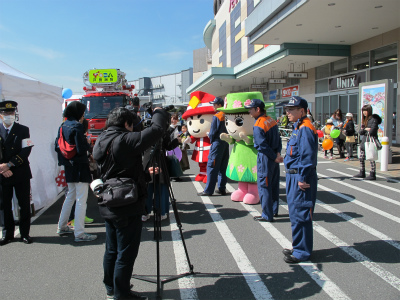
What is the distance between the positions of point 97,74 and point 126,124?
11.9 metres

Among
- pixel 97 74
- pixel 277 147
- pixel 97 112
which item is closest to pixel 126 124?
pixel 277 147

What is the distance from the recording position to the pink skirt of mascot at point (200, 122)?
7.63m

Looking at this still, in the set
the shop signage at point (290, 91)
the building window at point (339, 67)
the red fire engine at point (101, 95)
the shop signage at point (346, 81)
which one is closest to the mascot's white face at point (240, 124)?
the red fire engine at point (101, 95)

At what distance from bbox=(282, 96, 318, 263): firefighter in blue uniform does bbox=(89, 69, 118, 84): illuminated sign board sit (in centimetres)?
1137

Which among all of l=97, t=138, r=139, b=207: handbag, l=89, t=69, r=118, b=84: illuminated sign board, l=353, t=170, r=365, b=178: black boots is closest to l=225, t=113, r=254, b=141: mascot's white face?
l=97, t=138, r=139, b=207: handbag

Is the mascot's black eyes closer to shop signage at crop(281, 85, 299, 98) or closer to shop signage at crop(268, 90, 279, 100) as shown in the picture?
shop signage at crop(281, 85, 299, 98)

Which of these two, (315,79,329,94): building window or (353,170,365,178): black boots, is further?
(315,79,329,94): building window

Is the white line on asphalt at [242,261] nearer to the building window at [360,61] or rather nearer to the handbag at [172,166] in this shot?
the handbag at [172,166]

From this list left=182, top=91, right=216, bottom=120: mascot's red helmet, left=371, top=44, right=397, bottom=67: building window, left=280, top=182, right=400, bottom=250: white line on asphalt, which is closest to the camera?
left=280, top=182, right=400, bottom=250: white line on asphalt

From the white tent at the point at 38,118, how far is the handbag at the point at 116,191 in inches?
134

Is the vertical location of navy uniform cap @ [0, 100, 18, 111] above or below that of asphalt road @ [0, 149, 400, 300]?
above

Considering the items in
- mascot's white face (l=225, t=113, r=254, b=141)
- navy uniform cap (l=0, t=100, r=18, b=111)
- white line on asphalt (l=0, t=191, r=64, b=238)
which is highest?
navy uniform cap (l=0, t=100, r=18, b=111)

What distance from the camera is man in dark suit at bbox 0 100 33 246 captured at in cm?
438

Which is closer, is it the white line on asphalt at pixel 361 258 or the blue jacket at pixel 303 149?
the white line on asphalt at pixel 361 258
